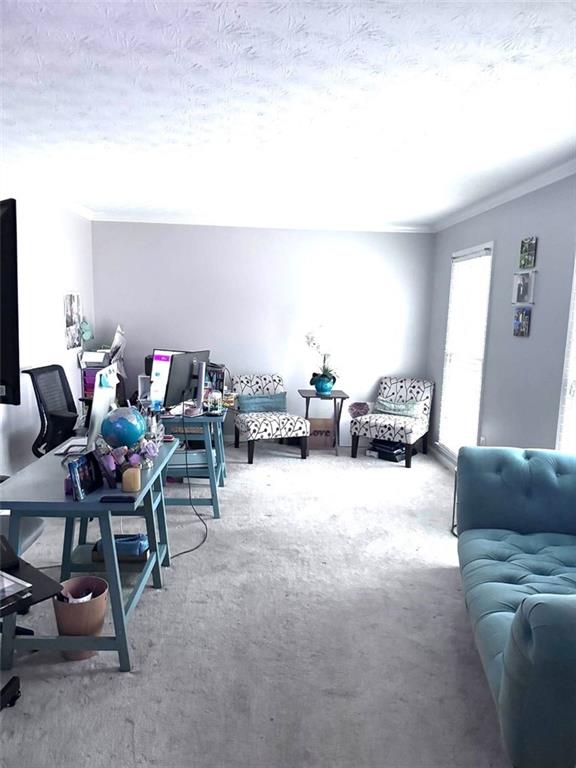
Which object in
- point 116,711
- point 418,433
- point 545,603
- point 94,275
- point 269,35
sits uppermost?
point 269,35

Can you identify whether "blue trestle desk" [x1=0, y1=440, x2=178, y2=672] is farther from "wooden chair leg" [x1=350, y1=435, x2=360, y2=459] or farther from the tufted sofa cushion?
"wooden chair leg" [x1=350, y1=435, x2=360, y2=459]

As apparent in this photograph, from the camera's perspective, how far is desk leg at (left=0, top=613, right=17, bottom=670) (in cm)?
211

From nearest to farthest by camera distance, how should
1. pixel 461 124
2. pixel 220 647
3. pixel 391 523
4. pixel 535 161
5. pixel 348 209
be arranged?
pixel 220 647 < pixel 461 124 < pixel 535 161 < pixel 391 523 < pixel 348 209

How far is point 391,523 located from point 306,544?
2.39ft

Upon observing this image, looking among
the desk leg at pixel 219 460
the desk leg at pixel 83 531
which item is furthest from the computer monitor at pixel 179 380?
the desk leg at pixel 83 531

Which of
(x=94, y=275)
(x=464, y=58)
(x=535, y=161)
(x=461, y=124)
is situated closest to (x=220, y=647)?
(x=464, y=58)

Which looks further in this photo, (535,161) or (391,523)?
(391,523)

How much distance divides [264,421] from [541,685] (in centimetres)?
384

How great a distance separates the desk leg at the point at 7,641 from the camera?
6.92 ft

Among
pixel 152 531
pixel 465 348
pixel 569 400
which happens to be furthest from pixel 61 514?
pixel 465 348

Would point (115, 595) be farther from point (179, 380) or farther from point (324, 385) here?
point (324, 385)

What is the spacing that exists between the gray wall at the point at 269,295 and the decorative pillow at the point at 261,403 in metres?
0.29

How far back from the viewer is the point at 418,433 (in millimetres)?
5238

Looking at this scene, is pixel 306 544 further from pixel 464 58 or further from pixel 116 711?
pixel 464 58
